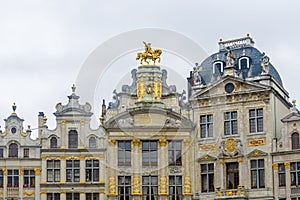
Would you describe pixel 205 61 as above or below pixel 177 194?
above

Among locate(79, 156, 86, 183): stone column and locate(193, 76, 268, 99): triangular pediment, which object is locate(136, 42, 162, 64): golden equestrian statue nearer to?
locate(193, 76, 268, 99): triangular pediment

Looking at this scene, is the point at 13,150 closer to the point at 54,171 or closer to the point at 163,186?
the point at 54,171

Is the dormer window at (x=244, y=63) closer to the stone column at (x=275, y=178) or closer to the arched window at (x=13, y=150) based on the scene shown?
the stone column at (x=275, y=178)

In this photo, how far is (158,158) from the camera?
52438mm

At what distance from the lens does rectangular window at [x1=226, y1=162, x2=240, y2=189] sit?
167ft


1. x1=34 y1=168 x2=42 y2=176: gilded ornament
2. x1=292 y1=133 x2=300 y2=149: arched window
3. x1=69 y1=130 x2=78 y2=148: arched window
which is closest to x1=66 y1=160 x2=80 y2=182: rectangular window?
x1=69 y1=130 x2=78 y2=148: arched window

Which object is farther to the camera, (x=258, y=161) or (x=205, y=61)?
(x=205, y=61)

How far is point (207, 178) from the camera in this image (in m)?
51.7

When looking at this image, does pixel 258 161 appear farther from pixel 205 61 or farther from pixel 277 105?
pixel 205 61

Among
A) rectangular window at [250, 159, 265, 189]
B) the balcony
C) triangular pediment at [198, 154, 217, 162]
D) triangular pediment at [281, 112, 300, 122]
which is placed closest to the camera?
triangular pediment at [281, 112, 300, 122]

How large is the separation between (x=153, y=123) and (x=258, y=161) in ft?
24.3

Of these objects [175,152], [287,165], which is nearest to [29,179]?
[175,152]

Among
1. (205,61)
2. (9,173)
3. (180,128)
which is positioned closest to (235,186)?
(180,128)

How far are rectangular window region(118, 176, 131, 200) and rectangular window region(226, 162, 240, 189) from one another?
6.45 metres
